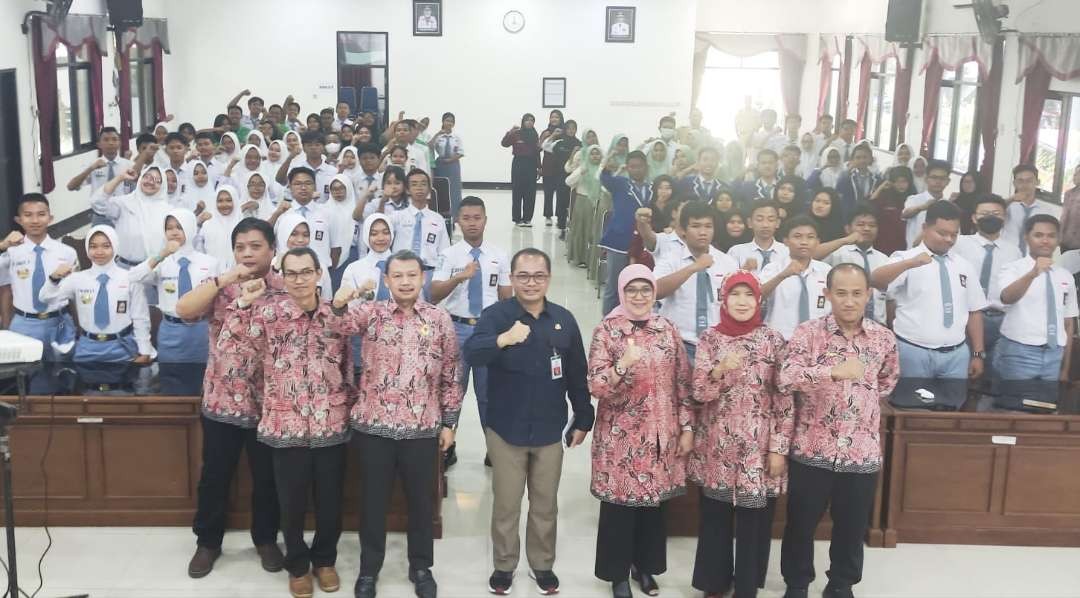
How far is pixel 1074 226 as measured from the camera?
7941 millimetres

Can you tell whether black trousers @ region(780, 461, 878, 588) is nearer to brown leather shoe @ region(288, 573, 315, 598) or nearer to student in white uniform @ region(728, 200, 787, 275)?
student in white uniform @ region(728, 200, 787, 275)

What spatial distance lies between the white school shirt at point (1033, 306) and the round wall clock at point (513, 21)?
12.7 metres

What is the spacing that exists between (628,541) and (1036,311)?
2494mm

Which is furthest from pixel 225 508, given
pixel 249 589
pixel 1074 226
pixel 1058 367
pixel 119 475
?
pixel 1074 226

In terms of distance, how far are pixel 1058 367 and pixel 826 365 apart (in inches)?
79.9

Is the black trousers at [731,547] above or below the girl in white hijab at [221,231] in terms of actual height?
A: below

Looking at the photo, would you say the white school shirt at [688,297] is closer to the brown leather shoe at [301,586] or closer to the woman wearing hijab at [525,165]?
the brown leather shoe at [301,586]

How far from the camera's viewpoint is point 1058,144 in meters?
9.98

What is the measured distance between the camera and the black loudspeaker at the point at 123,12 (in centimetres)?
1381

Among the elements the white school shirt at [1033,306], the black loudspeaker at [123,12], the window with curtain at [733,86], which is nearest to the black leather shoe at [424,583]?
the white school shirt at [1033,306]

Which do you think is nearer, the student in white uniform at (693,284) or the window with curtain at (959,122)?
the student in white uniform at (693,284)

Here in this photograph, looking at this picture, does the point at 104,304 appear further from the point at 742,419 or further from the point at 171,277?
the point at 742,419

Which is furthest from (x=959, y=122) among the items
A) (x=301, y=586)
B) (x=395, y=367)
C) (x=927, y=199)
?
(x=301, y=586)

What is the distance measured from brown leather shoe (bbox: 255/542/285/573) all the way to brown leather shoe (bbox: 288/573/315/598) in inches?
7.7
